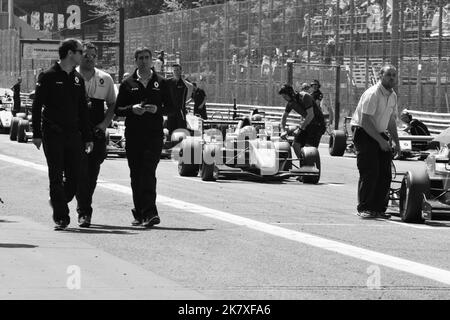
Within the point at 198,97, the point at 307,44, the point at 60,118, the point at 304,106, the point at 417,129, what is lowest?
the point at 417,129

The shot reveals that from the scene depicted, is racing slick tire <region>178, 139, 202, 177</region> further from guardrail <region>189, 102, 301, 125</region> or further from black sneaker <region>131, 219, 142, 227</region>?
guardrail <region>189, 102, 301, 125</region>

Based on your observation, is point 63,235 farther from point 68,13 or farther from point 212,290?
→ point 68,13

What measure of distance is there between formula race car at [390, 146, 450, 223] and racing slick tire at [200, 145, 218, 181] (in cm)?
545

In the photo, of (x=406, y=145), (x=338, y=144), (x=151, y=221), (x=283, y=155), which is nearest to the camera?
(x=151, y=221)

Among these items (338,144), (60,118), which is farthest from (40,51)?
(60,118)

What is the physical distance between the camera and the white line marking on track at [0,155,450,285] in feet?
33.2

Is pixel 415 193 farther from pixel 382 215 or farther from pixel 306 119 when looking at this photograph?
pixel 306 119

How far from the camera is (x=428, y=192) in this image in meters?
14.2

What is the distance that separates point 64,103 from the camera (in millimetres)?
12641

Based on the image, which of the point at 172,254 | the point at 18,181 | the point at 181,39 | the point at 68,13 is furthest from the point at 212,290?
the point at 68,13

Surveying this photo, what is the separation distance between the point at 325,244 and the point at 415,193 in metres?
2.48

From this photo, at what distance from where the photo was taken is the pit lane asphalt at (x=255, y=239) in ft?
30.2

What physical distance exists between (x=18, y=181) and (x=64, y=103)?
21.6ft

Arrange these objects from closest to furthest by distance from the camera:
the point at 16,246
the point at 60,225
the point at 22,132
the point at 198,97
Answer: the point at 16,246
the point at 60,225
the point at 22,132
the point at 198,97
